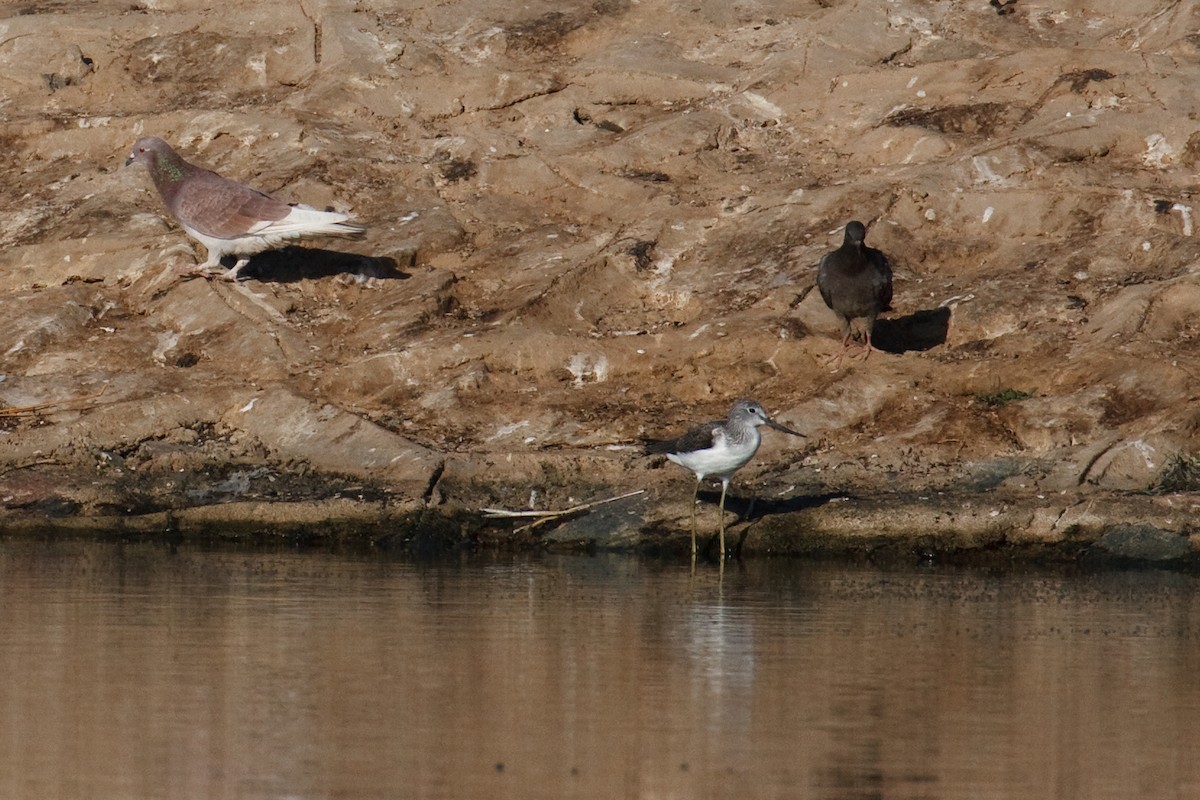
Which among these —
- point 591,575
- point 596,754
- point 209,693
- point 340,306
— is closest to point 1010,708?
point 596,754

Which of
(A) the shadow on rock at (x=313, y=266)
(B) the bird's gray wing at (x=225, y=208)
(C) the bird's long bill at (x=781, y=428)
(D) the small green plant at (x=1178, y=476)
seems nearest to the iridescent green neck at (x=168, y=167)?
(B) the bird's gray wing at (x=225, y=208)

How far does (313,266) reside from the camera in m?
20.2

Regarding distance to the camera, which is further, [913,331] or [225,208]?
[225,208]

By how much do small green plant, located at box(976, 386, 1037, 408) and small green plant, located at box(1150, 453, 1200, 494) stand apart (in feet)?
5.59

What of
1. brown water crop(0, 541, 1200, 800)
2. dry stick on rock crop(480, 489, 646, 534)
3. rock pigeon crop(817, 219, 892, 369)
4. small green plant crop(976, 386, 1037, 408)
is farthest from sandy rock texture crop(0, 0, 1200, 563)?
brown water crop(0, 541, 1200, 800)

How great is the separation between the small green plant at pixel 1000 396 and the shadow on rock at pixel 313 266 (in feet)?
20.1

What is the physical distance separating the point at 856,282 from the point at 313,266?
584 cm

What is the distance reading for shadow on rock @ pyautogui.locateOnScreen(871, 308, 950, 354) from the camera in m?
18.6

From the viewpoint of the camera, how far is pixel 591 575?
14.7 metres

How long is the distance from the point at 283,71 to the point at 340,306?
16.7 feet

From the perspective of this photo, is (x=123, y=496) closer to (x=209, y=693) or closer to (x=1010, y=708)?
(x=209, y=693)

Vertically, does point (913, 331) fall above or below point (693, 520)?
above

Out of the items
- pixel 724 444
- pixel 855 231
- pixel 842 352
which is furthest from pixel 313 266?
pixel 724 444

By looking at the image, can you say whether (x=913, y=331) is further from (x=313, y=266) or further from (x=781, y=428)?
(x=313, y=266)
